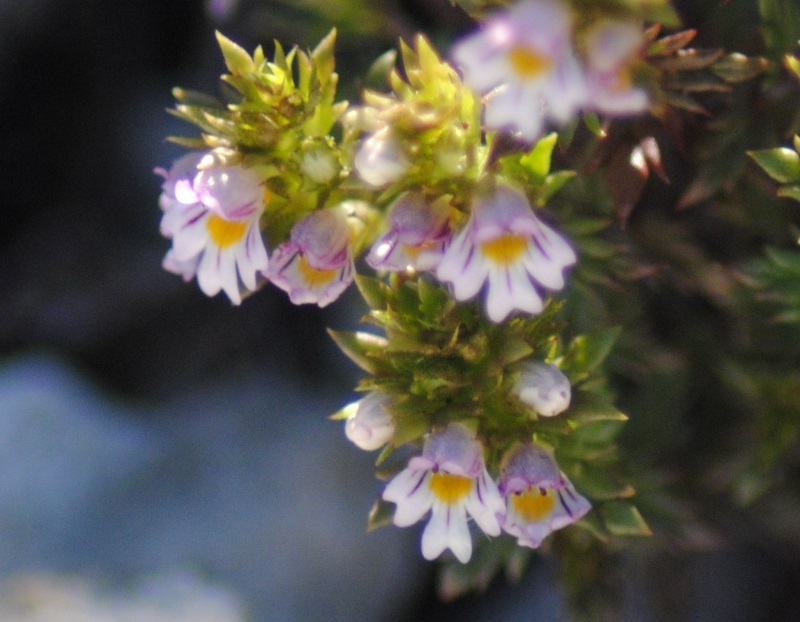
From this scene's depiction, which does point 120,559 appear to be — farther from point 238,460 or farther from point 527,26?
point 527,26

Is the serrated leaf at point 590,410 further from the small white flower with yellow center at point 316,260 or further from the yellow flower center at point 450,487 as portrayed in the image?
the small white flower with yellow center at point 316,260

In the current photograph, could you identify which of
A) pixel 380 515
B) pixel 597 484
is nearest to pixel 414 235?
pixel 380 515

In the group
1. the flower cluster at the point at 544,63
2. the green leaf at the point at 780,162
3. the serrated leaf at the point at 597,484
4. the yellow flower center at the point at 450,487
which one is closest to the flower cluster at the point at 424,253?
the yellow flower center at the point at 450,487

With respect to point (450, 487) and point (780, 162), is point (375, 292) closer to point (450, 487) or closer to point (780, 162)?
point (450, 487)

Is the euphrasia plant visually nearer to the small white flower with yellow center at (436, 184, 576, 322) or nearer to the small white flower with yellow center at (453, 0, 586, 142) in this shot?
the small white flower with yellow center at (436, 184, 576, 322)

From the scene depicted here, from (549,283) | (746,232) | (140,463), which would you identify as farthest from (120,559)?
(746,232)

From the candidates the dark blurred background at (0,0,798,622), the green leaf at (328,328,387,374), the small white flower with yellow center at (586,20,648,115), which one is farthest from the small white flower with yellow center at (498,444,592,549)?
the dark blurred background at (0,0,798,622)
